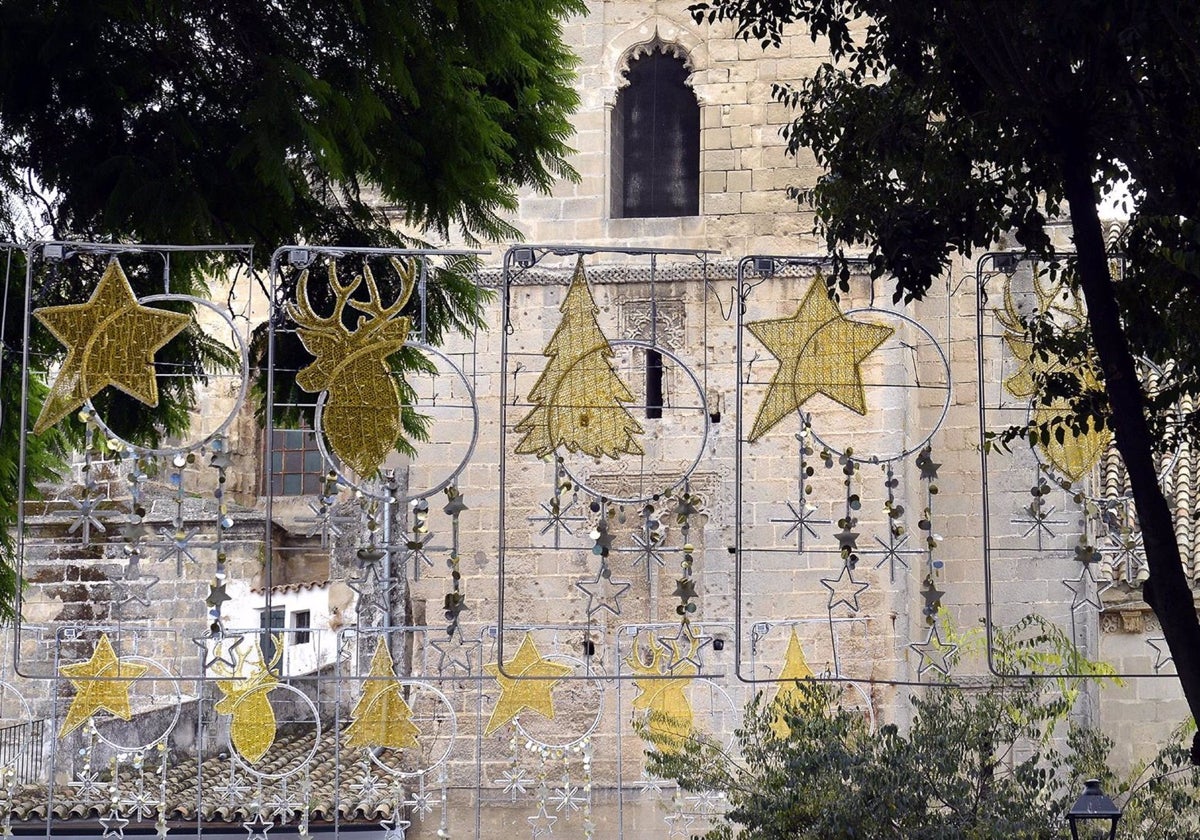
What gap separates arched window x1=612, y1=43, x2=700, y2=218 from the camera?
1678 centimetres

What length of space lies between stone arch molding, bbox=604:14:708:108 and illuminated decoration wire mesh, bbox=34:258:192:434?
8524 millimetres

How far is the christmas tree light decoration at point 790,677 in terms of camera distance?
1108 cm

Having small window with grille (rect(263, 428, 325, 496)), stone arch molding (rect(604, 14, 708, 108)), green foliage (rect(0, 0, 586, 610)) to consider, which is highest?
stone arch molding (rect(604, 14, 708, 108))

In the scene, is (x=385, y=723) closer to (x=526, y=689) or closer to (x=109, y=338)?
(x=526, y=689)

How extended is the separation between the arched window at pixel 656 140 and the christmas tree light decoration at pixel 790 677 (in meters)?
5.24

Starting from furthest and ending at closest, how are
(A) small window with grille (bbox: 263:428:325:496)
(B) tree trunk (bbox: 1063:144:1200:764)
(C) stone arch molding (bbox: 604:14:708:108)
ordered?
(A) small window with grille (bbox: 263:428:325:496) → (C) stone arch molding (bbox: 604:14:708:108) → (B) tree trunk (bbox: 1063:144:1200:764)

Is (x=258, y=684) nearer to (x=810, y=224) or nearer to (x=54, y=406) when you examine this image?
(x=54, y=406)

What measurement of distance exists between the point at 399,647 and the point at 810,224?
5.12m

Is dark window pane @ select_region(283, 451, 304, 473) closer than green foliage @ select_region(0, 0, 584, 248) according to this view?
No

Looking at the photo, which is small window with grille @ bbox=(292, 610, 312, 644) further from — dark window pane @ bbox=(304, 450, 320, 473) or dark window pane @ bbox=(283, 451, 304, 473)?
dark window pane @ bbox=(283, 451, 304, 473)

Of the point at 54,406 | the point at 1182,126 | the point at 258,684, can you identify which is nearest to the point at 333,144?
the point at 54,406

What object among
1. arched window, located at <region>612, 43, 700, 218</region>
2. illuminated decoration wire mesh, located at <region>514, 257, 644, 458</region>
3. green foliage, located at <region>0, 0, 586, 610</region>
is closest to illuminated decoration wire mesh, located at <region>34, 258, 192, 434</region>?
green foliage, located at <region>0, 0, 586, 610</region>

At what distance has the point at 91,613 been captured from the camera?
18750 millimetres

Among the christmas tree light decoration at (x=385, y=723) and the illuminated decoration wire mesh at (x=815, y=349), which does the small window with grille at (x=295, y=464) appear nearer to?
the christmas tree light decoration at (x=385, y=723)
